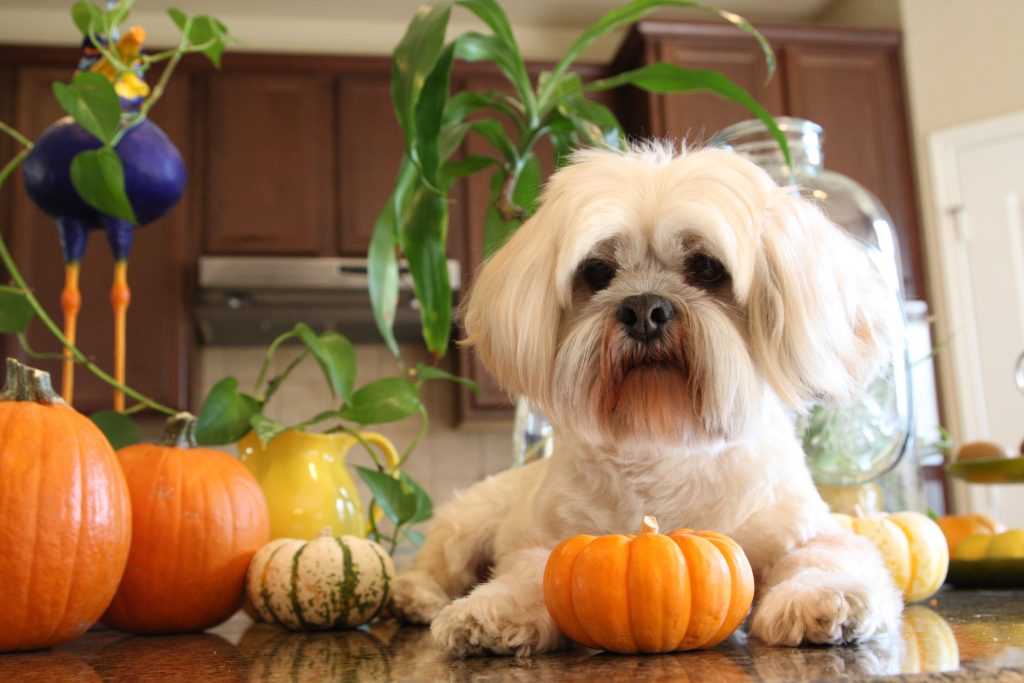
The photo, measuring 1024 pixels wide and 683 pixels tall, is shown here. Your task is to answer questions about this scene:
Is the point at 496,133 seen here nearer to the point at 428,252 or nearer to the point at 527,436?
the point at 428,252

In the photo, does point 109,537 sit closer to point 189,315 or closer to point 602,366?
Answer: point 602,366

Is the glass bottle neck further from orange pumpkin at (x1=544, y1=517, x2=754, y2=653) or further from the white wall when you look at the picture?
the white wall

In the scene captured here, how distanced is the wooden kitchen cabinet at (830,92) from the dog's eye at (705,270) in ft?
9.95

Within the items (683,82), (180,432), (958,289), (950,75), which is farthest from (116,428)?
(950,75)

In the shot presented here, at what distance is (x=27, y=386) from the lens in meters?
1.00

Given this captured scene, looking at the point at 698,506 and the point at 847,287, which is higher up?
the point at 847,287

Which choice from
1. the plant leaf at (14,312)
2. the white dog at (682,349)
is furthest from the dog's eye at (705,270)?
the plant leaf at (14,312)

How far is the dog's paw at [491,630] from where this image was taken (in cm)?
80

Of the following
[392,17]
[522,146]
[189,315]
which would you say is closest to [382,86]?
[392,17]

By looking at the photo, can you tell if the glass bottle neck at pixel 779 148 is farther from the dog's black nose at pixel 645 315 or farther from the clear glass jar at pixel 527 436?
the dog's black nose at pixel 645 315

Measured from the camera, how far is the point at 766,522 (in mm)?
958

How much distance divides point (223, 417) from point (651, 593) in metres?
0.69

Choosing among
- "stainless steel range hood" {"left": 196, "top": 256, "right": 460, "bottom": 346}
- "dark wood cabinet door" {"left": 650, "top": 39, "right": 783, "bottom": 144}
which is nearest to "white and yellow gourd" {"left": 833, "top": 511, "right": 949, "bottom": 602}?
"stainless steel range hood" {"left": 196, "top": 256, "right": 460, "bottom": 346}

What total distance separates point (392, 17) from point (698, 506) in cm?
380
